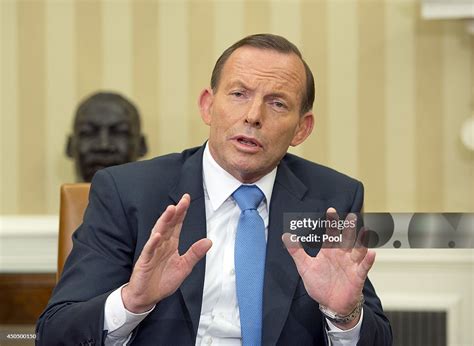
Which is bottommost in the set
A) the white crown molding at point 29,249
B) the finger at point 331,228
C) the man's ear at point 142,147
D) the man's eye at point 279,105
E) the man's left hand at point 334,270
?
the white crown molding at point 29,249

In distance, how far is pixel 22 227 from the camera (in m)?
4.17

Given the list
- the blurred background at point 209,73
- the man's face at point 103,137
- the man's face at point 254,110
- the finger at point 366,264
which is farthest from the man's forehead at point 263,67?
Result: the blurred background at point 209,73

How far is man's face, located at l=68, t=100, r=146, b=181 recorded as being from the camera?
3953 mm

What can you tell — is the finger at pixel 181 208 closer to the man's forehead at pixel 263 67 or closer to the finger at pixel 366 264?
the finger at pixel 366 264

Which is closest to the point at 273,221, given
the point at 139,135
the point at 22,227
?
the point at 139,135

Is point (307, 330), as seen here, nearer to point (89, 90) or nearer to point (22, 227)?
point (22, 227)

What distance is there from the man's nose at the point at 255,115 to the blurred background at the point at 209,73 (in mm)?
2057

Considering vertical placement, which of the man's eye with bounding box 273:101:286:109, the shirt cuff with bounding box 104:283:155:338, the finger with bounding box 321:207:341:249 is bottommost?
the shirt cuff with bounding box 104:283:155:338

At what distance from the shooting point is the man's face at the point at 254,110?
235cm

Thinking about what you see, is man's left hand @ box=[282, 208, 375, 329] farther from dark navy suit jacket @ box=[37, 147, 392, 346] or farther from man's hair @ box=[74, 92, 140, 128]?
man's hair @ box=[74, 92, 140, 128]

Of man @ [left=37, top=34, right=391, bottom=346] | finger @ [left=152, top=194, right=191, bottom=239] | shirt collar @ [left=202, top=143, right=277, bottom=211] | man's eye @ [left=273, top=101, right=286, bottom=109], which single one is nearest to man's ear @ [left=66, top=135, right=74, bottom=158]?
man @ [left=37, top=34, right=391, bottom=346]

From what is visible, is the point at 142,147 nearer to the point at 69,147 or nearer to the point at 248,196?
the point at 69,147

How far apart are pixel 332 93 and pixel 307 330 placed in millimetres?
2258
